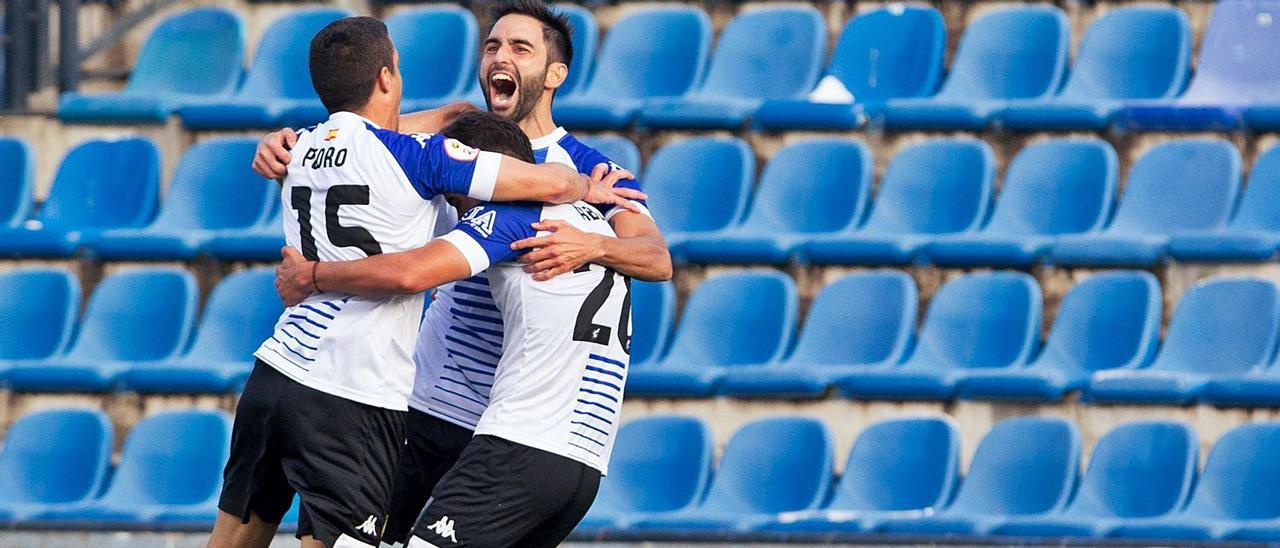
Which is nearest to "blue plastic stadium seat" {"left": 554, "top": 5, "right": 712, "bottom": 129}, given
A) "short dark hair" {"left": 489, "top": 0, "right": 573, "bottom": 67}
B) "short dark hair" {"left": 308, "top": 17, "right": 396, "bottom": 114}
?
"short dark hair" {"left": 489, "top": 0, "right": 573, "bottom": 67}

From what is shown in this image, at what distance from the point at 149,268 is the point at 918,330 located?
10.7 feet

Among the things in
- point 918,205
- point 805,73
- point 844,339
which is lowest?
point 844,339

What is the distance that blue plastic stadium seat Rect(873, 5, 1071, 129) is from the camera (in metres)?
8.66

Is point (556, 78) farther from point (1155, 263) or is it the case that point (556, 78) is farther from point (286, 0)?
point (286, 0)

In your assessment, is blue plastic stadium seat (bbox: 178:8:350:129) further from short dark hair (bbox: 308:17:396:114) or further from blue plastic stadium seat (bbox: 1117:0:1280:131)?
short dark hair (bbox: 308:17:396:114)

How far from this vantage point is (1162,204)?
8.30 metres

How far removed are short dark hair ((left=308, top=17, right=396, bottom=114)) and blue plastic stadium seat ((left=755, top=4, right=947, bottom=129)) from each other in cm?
448

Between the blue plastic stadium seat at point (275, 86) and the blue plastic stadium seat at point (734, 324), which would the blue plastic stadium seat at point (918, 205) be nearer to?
the blue plastic stadium seat at point (734, 324)

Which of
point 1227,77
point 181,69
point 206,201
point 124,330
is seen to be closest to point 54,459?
point 124,330

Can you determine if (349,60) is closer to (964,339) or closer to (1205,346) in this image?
(964,339)

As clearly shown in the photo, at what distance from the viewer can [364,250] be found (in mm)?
4574

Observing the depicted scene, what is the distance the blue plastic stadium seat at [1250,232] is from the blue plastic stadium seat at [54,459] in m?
4.31

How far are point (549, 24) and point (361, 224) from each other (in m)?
0.89

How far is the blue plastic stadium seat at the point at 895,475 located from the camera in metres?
7.27
